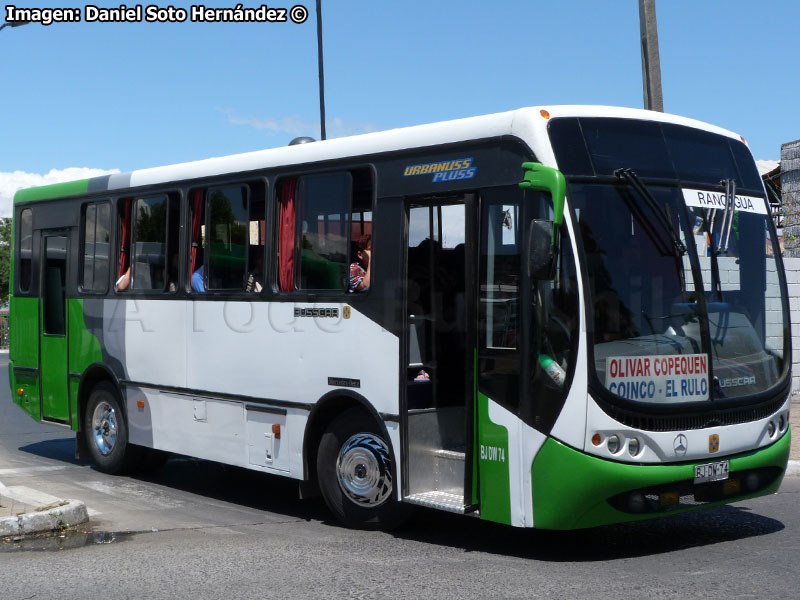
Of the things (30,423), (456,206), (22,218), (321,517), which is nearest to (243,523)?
(321,517)

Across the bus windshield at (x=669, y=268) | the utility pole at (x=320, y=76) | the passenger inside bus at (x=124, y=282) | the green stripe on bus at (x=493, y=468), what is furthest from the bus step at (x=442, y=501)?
the utility pole at (x=320, y=76)

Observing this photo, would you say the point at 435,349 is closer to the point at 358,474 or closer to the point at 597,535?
the point at 358,474

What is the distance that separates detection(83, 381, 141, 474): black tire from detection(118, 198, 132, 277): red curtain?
1306 mm

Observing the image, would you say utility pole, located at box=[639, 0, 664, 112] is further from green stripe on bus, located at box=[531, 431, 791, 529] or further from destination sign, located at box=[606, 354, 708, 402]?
green stripe on bus, located at box=[531, 431, 791, 529]

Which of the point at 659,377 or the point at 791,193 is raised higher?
the point at 791,193

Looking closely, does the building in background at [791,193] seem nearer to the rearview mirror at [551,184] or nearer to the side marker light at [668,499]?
the side marker light at [668,499]

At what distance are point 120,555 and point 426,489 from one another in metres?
2.21

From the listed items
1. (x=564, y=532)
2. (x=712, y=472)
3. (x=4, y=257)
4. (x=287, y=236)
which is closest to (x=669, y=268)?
(x=712, y=472)

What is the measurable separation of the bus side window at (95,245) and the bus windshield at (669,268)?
6.11 metres

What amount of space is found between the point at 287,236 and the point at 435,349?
1.81 meters

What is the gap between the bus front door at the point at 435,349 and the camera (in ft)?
26.5

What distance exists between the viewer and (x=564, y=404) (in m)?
6.98

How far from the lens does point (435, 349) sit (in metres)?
8.28

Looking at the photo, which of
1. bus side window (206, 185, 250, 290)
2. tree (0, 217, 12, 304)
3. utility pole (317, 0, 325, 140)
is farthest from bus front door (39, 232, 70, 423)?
tree (0, 217, 12, 304)
